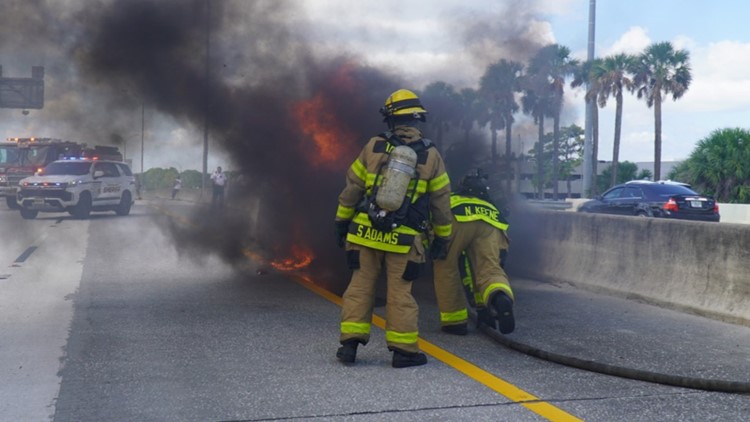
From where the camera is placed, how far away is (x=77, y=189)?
24.5 metres

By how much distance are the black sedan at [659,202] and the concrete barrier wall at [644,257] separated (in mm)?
11482

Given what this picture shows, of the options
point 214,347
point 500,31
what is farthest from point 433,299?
point 500,31

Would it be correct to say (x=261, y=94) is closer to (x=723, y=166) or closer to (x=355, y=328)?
(x=355, y=328)

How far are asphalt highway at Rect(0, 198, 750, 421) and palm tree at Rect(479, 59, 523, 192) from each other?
2162 mm

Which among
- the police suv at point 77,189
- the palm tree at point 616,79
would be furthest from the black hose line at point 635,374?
the palm tree at point 616,79

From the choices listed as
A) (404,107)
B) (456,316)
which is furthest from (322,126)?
(404,107)

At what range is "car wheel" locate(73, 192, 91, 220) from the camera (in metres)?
24.6

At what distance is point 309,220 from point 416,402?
6.10 metres

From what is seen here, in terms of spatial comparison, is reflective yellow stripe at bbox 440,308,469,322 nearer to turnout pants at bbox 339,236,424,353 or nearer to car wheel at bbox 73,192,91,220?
turnout pants at bbox 339,236,424,353

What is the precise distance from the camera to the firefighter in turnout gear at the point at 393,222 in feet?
19.9

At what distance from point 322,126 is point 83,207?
15.3m

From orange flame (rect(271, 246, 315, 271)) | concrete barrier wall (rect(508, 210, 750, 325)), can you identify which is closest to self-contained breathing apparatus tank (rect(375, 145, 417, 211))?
concrete barrier wall (rect(508, 210, 750, 325))

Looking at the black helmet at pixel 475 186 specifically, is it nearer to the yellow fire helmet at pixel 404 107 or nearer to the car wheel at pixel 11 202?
the yellow fire helmet at pixel 404 107

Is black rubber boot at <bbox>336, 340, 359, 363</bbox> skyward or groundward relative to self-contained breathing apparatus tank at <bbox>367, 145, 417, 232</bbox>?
groundward
